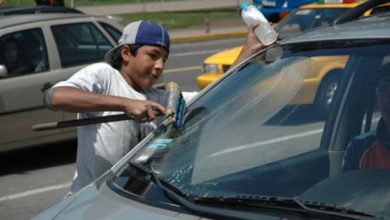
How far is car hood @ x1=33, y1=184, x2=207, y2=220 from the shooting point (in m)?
2.80

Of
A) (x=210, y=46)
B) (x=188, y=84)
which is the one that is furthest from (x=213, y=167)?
(x=210, y=46)

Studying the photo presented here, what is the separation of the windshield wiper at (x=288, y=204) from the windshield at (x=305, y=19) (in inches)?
360

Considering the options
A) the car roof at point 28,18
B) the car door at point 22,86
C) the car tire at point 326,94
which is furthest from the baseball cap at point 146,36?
the car roof at point 28,18

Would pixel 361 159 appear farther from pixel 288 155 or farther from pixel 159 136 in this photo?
pixel 159 136

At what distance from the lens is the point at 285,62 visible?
3.49m

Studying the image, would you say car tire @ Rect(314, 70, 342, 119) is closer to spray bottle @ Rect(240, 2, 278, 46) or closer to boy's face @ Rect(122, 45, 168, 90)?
spray bottle @ Rect(240, 2, 278, 46)

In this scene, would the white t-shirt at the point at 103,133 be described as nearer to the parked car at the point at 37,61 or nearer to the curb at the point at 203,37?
the parked car at the point at 37,61

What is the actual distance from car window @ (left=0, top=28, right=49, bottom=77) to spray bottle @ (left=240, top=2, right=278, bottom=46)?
491 centimetres

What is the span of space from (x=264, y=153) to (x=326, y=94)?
1.45ft

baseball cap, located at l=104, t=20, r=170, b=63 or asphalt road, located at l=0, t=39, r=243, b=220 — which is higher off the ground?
baseball cap, located at l=104, t=20, r=170, b=63

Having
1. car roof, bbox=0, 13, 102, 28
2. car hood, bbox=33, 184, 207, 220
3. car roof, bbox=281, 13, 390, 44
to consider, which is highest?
car roof, bbox=281, 13, 390, 44

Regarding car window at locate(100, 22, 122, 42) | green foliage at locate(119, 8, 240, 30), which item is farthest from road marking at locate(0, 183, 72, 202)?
green foliage at locate(119, 8, 240, 30)

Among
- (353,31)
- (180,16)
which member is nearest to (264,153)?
(353,31)

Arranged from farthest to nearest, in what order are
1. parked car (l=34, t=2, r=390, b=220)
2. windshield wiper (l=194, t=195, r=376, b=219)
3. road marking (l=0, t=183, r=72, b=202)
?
road marking (l=0, t=183, r=72, b=202)
parked car (l=34, t=2, r=390, b=220)
windshield wiper (l=194, t=195, r=376, b=219)
